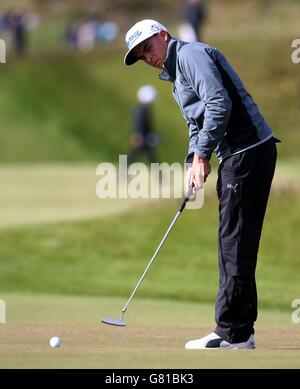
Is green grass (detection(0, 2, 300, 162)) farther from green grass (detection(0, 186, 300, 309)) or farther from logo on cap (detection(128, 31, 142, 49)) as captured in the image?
logo on cap (detection(128, 31, 142, 49))

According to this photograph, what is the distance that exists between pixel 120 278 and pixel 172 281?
762 millimetres

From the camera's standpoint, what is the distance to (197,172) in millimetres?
8055

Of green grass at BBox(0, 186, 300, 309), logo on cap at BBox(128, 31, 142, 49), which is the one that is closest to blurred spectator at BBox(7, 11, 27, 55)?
green grass at BBox(0, 186, 300, 309)

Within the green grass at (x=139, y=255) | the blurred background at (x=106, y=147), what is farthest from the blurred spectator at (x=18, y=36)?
the green grass at (x=139, y=255)

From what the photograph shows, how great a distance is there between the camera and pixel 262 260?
639 inches

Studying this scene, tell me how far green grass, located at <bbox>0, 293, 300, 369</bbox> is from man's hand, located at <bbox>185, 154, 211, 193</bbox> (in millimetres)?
1138

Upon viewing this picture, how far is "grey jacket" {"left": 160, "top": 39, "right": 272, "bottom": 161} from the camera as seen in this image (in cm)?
782

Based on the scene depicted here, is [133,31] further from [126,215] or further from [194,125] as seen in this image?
[126,215]

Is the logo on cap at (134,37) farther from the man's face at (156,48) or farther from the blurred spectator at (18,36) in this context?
the blurred spectator at (18,36)

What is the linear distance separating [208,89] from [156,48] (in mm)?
579

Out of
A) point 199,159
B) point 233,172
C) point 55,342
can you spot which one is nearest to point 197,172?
point 199,159

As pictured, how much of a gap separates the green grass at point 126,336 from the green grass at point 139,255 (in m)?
2.07
